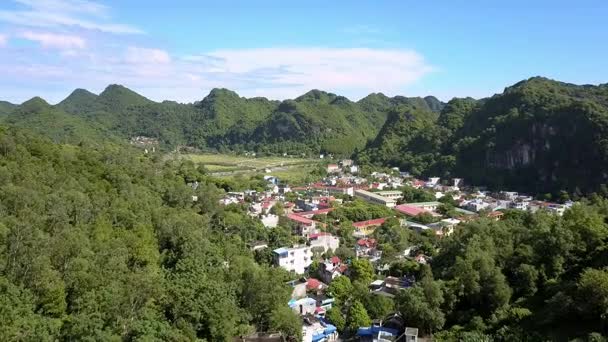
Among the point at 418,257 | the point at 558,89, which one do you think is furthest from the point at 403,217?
the point at 558,89

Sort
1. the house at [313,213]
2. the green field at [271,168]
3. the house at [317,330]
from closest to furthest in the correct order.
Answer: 1. the house at [317,330]
2. the house at [313,213]
3. the green field at [271,168]

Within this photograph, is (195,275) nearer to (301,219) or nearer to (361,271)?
(361,271)

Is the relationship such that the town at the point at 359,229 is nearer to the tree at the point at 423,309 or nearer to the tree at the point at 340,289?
the tree at the point at 340,289

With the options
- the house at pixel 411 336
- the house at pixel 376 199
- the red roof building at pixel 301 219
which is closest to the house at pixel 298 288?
the house at pixel 411 336

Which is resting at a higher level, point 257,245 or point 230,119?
point 230,119

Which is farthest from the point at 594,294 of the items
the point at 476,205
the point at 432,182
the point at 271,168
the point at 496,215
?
the point at 271,168

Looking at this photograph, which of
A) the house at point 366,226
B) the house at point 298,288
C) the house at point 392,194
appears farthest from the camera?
the house at point 392,194

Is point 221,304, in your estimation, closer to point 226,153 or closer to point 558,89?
point 558,89
